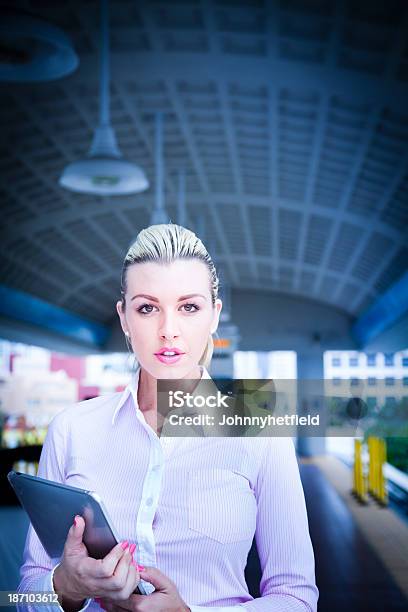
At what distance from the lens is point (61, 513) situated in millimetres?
1447

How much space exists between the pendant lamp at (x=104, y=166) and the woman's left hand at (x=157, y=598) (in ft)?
18.5

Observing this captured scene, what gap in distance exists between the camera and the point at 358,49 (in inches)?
315

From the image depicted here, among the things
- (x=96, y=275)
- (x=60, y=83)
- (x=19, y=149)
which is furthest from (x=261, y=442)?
(x=96, y=275)

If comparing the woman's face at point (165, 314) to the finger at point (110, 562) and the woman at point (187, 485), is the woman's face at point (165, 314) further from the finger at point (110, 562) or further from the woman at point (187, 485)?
the finger at point (110, 562)

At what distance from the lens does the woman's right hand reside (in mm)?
1335

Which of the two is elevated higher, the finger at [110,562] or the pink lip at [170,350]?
the pink lip at [170,350]

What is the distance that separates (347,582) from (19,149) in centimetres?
758

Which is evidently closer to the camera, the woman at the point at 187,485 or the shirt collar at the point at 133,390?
the woman at the point at 187,485

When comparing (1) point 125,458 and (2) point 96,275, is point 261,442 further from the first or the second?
(2) point 96,275

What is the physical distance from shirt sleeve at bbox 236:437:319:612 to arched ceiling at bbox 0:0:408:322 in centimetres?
635

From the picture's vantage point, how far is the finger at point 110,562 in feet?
4.37

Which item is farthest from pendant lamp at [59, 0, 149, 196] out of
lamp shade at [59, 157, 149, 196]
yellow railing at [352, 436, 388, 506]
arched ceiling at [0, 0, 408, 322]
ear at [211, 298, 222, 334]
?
yellow railing at [352, 436, 388, 506]

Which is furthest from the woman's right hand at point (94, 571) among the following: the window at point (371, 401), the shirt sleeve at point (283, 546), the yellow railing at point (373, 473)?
the yellow railing at point (373, 473)

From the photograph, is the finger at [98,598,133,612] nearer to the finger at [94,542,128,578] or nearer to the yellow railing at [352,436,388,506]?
the finger at [94,542,128,578]
